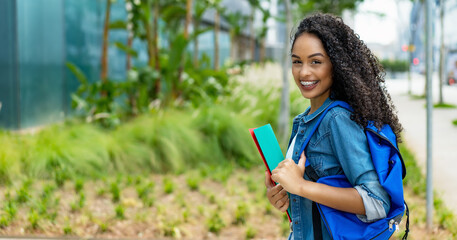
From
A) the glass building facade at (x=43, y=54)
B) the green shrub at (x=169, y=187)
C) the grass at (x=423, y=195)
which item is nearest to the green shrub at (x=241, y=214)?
the green shrub at (x=169, y=187)

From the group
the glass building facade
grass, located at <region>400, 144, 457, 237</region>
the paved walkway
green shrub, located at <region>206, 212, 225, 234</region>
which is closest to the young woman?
the paved walkway

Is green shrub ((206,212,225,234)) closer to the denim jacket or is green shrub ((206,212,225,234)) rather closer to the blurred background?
the blurred background

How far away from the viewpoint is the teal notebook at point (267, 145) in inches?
62.1

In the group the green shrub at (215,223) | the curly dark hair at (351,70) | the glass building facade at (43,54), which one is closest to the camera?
the curly dark hair at (351,70)

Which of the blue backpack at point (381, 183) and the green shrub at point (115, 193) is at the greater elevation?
the blue backpack at point (381, 183)

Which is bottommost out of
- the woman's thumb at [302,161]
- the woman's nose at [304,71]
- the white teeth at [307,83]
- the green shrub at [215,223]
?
the green shrub at [215,223]

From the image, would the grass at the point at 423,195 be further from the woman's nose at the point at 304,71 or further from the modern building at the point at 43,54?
the modern building at the point at 43,54

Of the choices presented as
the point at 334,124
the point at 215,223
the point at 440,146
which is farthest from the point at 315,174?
the point at 440,146

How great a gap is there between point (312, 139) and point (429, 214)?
3.07m

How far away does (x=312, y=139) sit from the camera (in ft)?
5.06

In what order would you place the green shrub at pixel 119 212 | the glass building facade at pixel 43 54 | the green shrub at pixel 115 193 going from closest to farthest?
the green shrub at pixel 119 212 < the green shrub at pixel 115 193 < the glass building facade at pixel 43 54

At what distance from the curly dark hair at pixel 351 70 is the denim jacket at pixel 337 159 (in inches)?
2.0

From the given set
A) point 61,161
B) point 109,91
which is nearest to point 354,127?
point 61,161

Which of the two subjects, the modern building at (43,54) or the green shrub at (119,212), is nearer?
the green shrub at (119,212)
